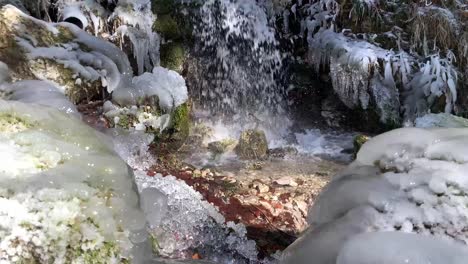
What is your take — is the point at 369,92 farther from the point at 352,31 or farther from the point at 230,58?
the point at 230,58

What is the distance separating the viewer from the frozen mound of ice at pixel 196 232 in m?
3.14

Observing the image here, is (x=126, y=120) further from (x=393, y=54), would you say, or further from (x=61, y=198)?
(x=393, y=54)

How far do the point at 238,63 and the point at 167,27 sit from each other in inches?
42.9

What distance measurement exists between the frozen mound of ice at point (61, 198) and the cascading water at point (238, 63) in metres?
4.16

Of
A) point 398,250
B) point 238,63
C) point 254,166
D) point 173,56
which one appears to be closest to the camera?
point 398,250

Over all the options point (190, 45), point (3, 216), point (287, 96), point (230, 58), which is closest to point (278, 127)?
point (287, 96)

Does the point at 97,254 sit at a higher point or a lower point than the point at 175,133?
higher

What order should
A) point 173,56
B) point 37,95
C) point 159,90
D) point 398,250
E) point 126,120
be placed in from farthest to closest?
point 173,56 < point 159,90 < point 126,120 < point 37,95 < point 398,250

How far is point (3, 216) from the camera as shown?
62.8 inches

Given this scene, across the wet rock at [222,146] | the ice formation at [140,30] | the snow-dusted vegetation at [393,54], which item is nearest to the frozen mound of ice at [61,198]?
the wet rock at [222,146]

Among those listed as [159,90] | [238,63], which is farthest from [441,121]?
[159,90]

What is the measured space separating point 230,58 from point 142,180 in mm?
2910

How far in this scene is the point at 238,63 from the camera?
648 centimetres

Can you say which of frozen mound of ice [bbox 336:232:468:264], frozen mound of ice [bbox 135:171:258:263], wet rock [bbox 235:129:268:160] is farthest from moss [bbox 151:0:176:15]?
frozen mound of ice [bbox 336:232:468:264]
